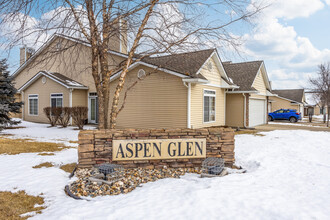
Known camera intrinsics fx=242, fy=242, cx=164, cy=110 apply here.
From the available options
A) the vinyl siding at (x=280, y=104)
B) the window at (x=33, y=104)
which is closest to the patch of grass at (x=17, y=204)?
the window at (x=33, y=104)

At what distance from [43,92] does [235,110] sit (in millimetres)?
14129

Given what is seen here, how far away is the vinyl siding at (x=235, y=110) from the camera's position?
16062 millimetres

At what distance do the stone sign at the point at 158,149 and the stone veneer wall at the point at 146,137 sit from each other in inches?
3.9

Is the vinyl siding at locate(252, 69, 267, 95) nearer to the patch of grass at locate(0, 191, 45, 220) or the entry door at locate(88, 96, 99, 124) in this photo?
the entry door at locate(88, 96, 99, 124)

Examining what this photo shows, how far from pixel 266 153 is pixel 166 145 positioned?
3.84 m

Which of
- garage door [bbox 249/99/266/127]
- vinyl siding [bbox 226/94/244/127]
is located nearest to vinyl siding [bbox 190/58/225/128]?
vinyl siding [bbox 226/94/244/127]

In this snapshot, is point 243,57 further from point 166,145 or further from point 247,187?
point 247,187

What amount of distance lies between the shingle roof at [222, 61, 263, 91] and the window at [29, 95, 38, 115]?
15123mm

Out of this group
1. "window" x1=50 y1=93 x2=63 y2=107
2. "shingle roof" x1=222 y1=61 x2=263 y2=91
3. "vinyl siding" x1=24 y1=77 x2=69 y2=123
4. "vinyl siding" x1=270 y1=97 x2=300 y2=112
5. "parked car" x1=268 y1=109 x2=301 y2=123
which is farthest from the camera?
"vinyl siding" x1=270 y1=97 x2=300 y2=112

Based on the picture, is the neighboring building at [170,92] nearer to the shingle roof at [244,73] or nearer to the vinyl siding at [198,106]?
the vinyl siding at [198,106]

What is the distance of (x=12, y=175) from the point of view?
5.43 m

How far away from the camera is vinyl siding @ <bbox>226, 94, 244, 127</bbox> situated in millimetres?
16062

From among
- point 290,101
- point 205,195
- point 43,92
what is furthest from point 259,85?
point 290,101

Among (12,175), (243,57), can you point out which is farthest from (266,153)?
(12,175)
